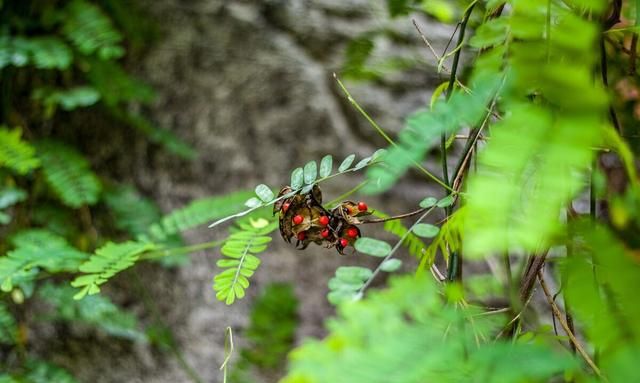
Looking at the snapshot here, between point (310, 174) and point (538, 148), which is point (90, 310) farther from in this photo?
point (538, 148)

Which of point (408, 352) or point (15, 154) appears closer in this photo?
point (408, 352)

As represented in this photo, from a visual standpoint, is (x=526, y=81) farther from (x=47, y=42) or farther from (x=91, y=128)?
(x=91, y=128)

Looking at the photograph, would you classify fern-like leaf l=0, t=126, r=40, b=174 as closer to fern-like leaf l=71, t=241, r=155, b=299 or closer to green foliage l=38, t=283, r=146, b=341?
green foliage l=38, t=283, r=146, b=341

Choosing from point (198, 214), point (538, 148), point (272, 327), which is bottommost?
point (272, 327)

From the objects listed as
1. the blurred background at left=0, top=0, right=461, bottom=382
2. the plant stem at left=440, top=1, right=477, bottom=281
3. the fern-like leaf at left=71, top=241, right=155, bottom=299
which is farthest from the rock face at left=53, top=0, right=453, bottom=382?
the plant stem at left=440, top=1, right=477, bottom=281

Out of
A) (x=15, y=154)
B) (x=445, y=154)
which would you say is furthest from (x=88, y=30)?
(x=445, y=154)

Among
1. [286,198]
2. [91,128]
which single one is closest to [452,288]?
[286,198]

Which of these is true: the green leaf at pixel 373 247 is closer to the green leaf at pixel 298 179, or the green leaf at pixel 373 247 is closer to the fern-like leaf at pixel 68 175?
the green leaf at pixel 298 179
